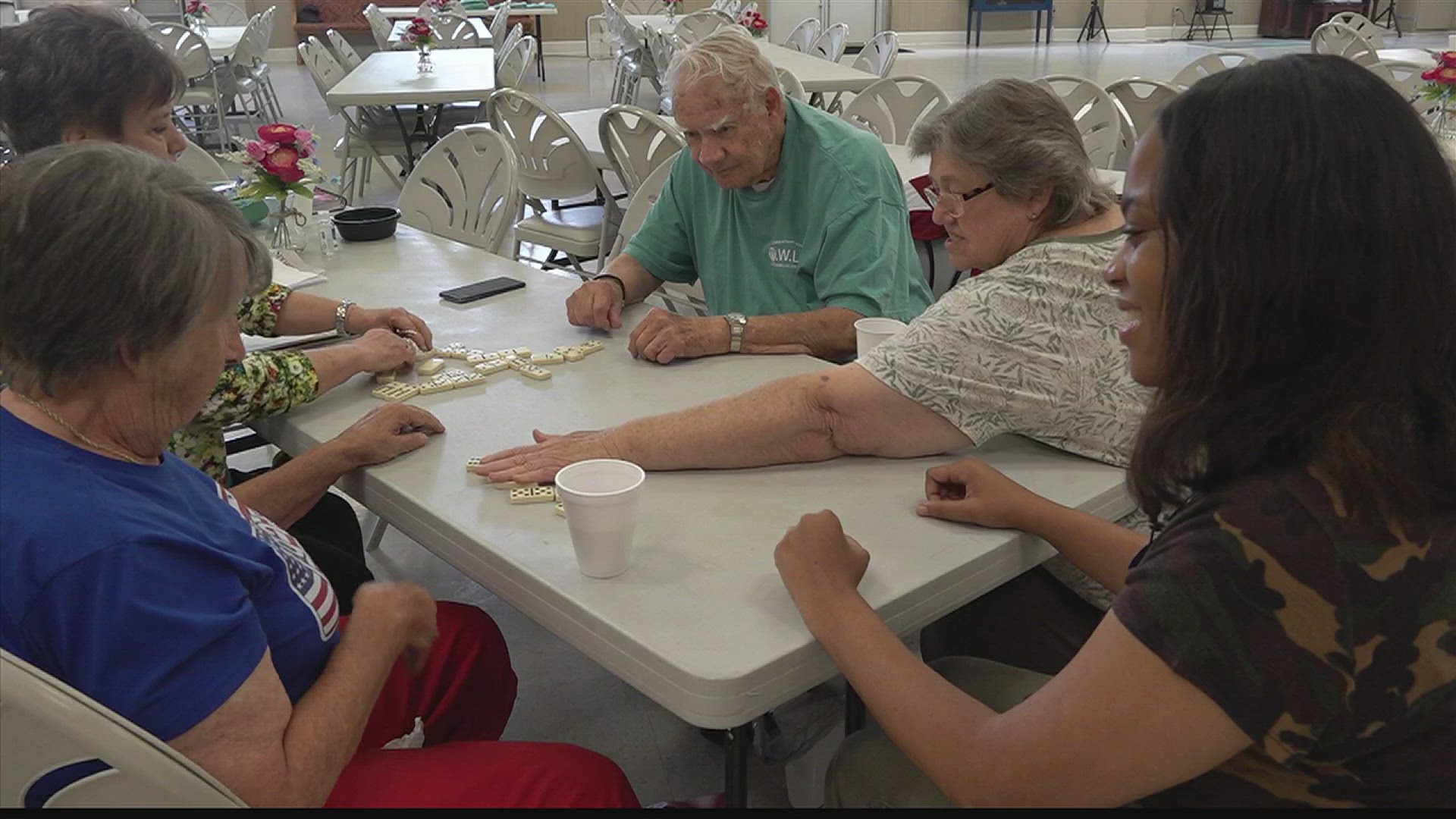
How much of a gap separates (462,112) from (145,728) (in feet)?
19.9

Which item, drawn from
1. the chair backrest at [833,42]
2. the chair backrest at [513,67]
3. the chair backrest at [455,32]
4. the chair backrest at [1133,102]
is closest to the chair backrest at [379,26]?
the chair backrest at [455,32]

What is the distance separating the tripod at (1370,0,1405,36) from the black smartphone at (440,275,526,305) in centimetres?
1798

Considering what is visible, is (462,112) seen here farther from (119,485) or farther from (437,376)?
(119,485)

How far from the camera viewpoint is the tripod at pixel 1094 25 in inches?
625

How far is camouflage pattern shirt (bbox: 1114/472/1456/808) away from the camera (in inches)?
32.4

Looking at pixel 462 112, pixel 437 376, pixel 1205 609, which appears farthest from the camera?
pixel 462 112

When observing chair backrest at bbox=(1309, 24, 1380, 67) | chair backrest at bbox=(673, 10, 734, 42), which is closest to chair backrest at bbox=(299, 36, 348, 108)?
chair backrest at bbox=(673, 10, 734, 42)

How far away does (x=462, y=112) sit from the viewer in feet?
21.4

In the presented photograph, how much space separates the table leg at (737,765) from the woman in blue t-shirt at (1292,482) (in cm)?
46

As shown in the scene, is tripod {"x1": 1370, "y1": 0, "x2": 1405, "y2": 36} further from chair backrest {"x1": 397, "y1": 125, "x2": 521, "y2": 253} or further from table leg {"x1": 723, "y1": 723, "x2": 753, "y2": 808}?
table leg {"x1": 723, "y1": 723, "x2": 753, "y2": 808}

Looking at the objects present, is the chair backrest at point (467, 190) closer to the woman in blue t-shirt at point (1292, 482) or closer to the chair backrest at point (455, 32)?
the woman in blue t-shirt at point (1292, 482)

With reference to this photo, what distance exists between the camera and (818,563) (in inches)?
46.3

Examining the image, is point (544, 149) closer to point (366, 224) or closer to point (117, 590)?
point (366, 224)

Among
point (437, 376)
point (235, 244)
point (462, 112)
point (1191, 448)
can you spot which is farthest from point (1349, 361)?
point (462, 112)
